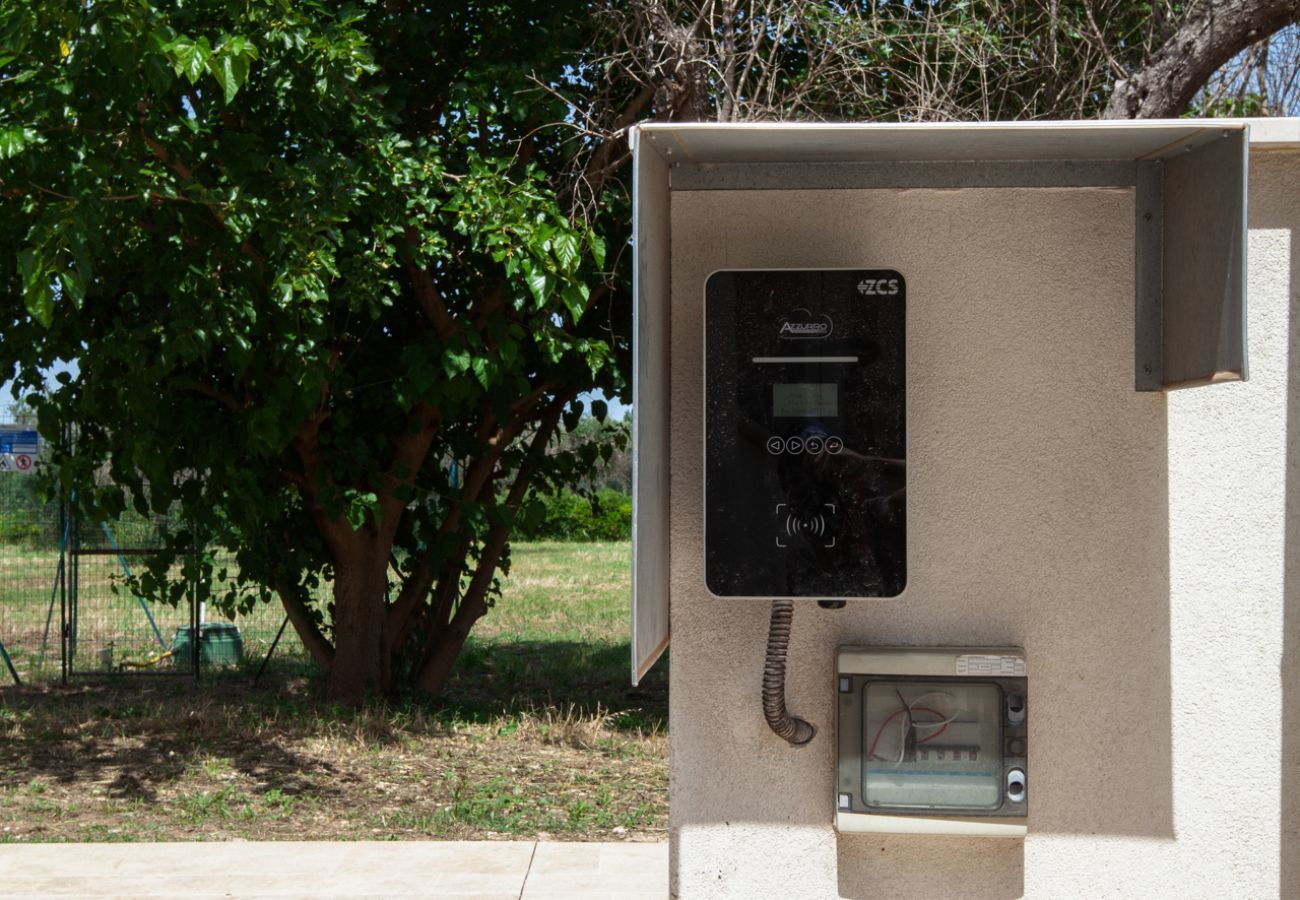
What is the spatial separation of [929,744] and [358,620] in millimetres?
6819

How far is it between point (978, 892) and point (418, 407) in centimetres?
634

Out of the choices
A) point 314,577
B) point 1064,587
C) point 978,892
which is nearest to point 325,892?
point 978,892

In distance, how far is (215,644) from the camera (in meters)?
12.1

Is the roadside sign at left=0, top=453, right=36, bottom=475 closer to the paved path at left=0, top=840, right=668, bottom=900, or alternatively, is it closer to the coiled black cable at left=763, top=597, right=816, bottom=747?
the paved path at left=0, top=840, right=668, bottom=900

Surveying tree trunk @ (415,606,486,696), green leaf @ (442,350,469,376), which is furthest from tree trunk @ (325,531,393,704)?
green leaf @ (442,350,469,376)

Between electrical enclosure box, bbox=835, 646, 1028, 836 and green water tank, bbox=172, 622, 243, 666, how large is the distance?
9.54 metres

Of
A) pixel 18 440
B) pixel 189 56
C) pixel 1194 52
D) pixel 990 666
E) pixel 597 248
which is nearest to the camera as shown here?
pixel 990 666

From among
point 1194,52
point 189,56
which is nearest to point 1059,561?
point 189,56

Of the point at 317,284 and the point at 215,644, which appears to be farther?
the point at 215,644

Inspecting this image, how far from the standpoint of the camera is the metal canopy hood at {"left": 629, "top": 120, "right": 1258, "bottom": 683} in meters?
2.97

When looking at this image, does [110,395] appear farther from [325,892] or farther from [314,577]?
[325,892]

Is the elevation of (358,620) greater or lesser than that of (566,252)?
lesser

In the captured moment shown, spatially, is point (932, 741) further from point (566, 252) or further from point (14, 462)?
point (14, 462)

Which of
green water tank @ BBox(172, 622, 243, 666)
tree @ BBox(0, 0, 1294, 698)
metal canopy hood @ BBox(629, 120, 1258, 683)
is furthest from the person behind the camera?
green water tank @ BBox(172, 622, 243, 666)
